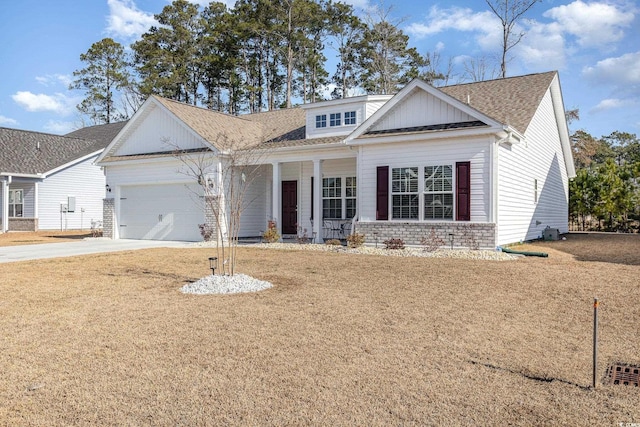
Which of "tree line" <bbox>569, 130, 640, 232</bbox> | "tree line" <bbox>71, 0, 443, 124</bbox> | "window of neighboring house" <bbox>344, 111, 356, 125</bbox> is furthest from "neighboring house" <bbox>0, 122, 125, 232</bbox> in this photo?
"tree line" <bbox>569, 130, 640, 232</bbox>

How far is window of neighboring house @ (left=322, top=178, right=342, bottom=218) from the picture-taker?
16.8 m

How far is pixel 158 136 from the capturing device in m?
18.5

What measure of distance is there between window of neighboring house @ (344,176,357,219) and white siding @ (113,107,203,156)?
5742mm

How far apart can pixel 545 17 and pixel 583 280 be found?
949 inches

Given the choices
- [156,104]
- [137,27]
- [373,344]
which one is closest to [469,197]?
[373,344]

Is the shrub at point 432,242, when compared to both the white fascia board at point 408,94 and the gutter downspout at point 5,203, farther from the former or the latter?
the gutter downspout at point 5,203

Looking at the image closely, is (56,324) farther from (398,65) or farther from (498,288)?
(398,65)

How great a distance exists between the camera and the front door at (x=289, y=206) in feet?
58.5

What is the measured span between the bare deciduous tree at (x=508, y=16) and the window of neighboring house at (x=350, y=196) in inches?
700

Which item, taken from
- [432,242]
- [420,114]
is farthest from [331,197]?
[432,242]

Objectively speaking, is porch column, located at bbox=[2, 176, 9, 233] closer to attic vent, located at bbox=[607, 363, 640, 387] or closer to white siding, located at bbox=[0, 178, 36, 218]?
white siding, located at bbox=[0, 178, 36, 218]

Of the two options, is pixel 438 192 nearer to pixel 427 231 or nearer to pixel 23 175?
pixel 427 231

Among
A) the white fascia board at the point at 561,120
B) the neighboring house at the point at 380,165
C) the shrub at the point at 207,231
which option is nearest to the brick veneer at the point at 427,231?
the neighboring house at the point at 380,165

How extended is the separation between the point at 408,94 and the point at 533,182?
6.11 metres
